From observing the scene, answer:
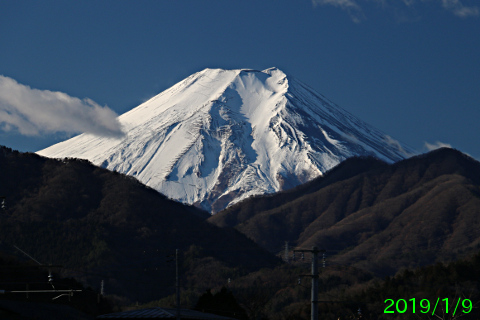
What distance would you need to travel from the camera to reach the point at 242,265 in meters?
156

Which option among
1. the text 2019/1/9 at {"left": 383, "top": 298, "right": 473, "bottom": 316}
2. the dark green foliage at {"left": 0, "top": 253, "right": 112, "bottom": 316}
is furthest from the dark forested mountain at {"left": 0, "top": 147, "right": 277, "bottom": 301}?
the text 2019/1/9 at {"left": 383, "top": 298, "right": 473, "bottom": 316}

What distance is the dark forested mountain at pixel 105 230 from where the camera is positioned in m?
130

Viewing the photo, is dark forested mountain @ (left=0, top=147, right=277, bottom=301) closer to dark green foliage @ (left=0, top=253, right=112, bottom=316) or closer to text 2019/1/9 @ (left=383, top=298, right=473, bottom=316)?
dark green foliage @ (left=0, top=253, right=112, bottom=316)

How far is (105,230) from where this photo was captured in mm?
153000

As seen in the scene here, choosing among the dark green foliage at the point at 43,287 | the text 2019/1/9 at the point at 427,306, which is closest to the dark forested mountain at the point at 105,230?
the dark green foliage at the point at 43,287

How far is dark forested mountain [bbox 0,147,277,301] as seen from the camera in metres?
130

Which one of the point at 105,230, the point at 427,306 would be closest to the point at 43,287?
the point at 427,306

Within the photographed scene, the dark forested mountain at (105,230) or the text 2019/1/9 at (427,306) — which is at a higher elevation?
the dark forested mountain at (105,230)

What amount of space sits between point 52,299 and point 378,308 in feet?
149

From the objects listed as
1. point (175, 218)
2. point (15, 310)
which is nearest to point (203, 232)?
point (175, 218)

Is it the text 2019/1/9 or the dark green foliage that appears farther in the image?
the text 2019/1/9

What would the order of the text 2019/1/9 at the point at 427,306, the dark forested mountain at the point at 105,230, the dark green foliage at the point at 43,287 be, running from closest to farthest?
the dark green foliage at the point at 43,287, the text 2019/1/9 at the point at 427,306, the dark forested mountain at the point at 105,230

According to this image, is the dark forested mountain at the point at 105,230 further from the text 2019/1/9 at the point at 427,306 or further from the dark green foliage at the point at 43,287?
the text 2019/1/9 at the point at 427,306

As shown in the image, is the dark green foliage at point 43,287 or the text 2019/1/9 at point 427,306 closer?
the dark green foliage at point 43,287
